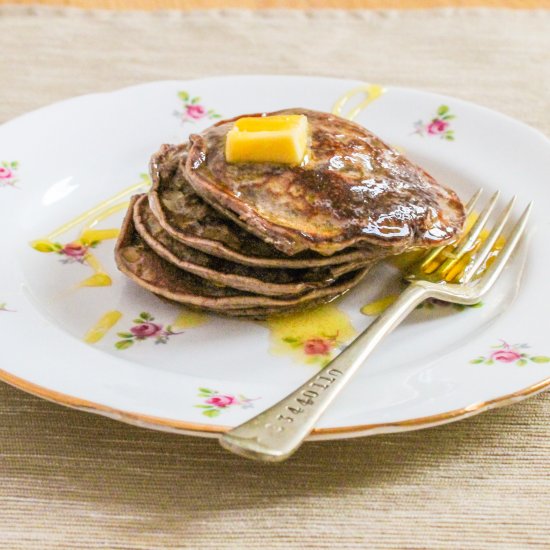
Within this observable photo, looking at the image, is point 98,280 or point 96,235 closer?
point 98,280

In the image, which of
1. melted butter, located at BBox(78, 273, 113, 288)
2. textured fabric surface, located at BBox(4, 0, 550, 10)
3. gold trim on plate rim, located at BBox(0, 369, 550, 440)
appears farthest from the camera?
textured fabric surface, located at BBox(4, 0, 550, 10)

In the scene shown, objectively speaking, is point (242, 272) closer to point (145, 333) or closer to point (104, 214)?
point (145, 333)

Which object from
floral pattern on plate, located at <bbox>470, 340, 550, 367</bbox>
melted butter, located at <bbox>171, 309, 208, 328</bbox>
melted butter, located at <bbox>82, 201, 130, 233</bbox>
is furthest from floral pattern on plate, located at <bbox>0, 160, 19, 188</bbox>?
floral pattern on plate, located at <bbox>470, 340, 550, 367</bbox>

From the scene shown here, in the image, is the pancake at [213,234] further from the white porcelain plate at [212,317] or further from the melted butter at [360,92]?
the melted butter at [360,92]

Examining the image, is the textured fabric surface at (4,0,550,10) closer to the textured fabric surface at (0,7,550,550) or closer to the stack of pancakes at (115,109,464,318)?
the stack of pancakes at (115,109,464,318)

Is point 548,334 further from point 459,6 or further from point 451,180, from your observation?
point 459,6

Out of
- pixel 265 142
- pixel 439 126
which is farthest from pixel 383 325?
pixel 439 126

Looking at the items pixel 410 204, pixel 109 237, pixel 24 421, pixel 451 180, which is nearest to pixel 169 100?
pixel 109 237

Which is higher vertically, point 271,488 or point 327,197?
point 327,197
